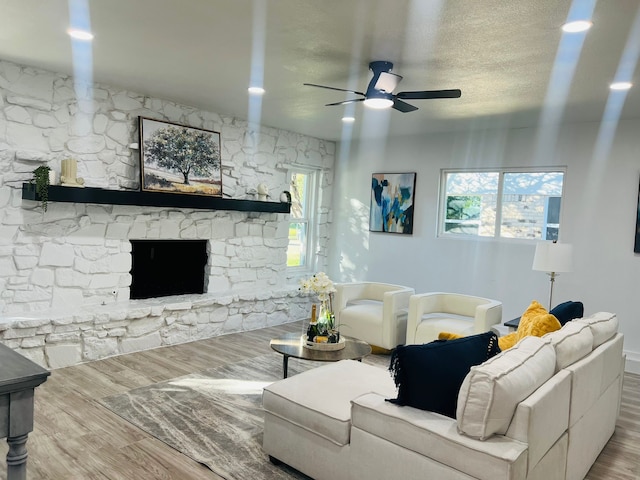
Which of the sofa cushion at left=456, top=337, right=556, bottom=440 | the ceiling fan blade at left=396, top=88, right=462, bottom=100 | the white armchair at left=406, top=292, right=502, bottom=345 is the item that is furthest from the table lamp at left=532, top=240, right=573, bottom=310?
the sofa cushion at left=456, top=337, right=556, bottom=440

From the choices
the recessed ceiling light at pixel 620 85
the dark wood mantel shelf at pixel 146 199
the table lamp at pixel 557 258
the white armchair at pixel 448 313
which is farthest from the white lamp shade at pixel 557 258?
the dark wood mantel shelf at pixel 146 199

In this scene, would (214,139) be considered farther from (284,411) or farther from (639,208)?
(639,208)

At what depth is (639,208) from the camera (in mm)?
4742

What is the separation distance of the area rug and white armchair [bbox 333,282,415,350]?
3.04 ft

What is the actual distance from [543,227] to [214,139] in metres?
3.86

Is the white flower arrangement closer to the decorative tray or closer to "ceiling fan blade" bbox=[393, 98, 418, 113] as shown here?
the decorative tray

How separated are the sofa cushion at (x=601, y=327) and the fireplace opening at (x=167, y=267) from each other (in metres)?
4.07

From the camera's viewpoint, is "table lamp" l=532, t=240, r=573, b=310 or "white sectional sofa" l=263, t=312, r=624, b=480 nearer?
"white sectional sofa" l=263, t=312, r=624, b=480

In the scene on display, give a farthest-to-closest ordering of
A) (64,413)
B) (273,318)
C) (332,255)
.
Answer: (332,255) < (273,318) < (64,413)

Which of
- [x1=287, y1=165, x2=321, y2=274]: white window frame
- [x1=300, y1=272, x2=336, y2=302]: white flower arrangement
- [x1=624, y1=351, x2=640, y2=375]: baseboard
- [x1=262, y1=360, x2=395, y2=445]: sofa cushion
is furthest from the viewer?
[x1=287, y1=165, x2=321, y2=274]: white window frame

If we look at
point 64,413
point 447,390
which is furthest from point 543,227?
point 64,413

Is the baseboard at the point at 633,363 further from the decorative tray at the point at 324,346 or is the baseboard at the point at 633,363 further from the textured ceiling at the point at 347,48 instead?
the decorative tray at the point at 324,346

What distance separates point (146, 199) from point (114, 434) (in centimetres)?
245

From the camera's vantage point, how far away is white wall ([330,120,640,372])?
4855mm
